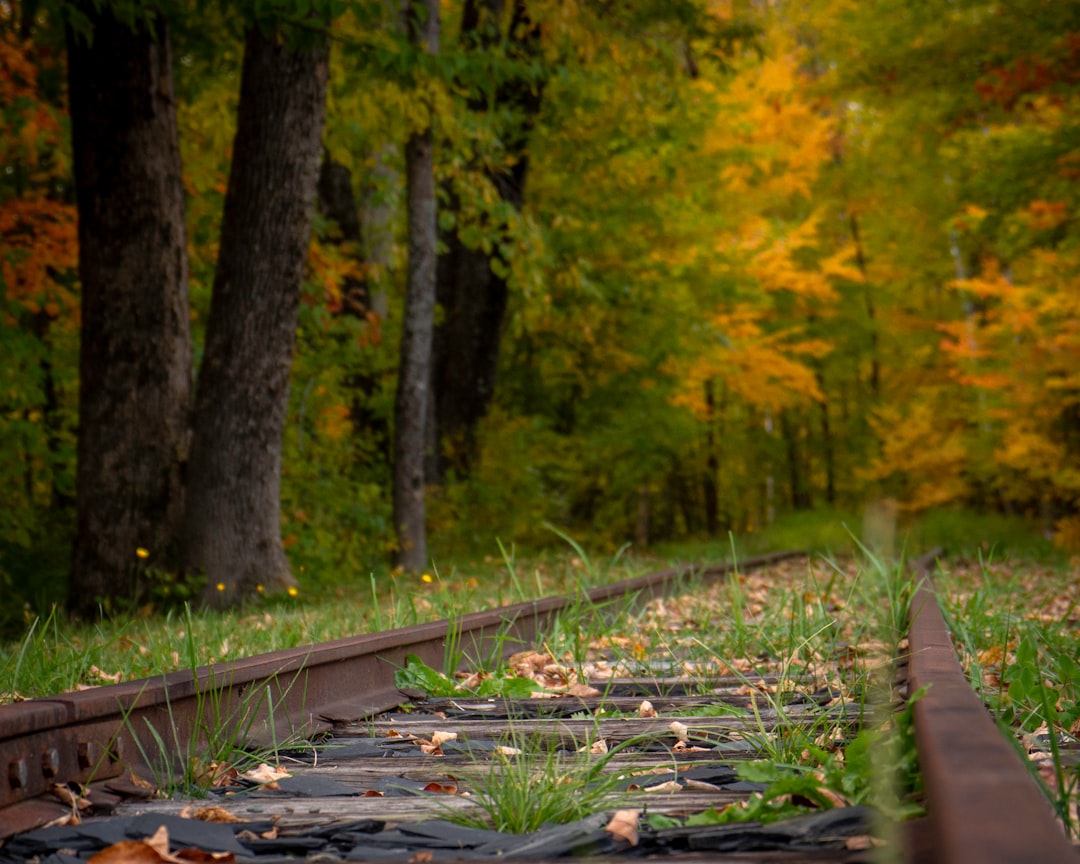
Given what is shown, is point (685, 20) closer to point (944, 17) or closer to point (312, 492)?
point (944, 17)

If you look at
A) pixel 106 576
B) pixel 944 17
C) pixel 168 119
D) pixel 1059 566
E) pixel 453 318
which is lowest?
pixel 1059 566

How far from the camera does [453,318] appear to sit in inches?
669

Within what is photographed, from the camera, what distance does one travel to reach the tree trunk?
11938mm

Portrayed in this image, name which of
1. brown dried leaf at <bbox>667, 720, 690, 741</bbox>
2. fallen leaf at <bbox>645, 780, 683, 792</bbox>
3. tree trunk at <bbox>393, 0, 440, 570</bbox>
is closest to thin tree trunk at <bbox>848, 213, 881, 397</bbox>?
tree trunk at <bbox>393, 0, 440, 570</bbox>

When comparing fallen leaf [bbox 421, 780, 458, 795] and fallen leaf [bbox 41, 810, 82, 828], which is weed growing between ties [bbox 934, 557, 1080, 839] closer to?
fallen leaf [bbox 421, 780, 458, 795]

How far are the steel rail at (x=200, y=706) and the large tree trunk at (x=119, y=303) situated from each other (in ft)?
15.2

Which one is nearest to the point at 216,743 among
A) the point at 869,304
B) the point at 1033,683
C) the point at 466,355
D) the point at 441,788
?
the point at 441,788

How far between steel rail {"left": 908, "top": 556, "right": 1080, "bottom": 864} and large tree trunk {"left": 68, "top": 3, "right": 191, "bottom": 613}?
7344 mm

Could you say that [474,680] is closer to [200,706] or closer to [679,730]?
[679,730]

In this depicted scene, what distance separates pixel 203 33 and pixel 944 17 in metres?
9.04

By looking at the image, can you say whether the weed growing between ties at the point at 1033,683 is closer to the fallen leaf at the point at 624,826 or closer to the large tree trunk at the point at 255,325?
the fallen leaf at the point at 624,826

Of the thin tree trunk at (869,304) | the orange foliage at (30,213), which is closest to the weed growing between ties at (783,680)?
the orange foliage at (30,213)

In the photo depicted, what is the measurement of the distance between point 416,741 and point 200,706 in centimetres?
66

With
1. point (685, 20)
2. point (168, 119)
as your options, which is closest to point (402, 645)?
point (168, 119)
